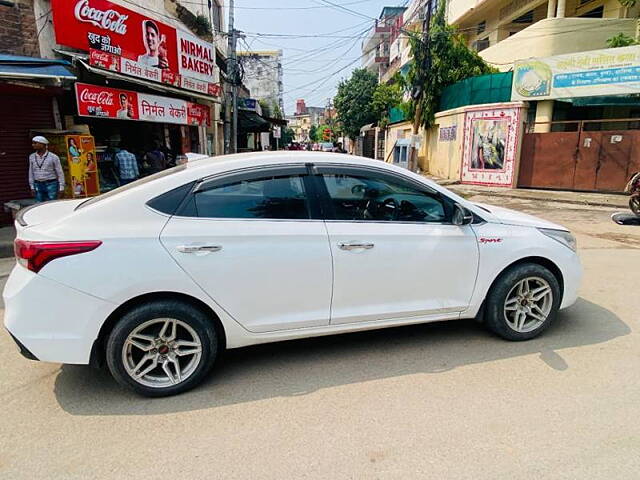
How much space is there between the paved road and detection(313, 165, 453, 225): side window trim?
110 centimetres

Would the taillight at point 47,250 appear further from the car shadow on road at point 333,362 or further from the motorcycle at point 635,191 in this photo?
the motorcycle at point 635,191

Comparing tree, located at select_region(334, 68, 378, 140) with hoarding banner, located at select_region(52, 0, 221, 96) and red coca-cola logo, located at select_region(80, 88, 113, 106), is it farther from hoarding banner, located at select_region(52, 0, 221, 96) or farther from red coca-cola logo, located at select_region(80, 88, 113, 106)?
red coca-cola logo, located at select_region(80, 88, 113, 106)

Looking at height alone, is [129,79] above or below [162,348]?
above

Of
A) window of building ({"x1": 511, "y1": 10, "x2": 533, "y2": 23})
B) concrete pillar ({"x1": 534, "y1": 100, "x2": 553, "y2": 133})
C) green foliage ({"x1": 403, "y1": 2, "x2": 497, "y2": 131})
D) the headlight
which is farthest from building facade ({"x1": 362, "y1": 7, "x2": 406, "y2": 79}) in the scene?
the headlight

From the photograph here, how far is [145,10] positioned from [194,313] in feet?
37.4

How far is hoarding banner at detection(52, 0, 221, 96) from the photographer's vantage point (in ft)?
28.3

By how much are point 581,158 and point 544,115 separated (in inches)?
84.4

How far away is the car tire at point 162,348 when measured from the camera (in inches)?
105

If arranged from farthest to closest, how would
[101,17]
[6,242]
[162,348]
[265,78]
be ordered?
[265,78], [101,17], [6,242], [162,348]

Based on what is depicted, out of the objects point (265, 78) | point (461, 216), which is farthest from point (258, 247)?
point (265, 78)

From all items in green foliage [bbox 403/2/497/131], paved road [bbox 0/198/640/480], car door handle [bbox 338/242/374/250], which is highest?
green foliage [bbox 403/2/497/131]

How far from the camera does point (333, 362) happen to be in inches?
129

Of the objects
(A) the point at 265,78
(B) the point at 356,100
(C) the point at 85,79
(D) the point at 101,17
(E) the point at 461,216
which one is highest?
(A) the point at 265,78

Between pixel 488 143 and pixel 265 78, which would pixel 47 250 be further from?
pixel 265 78
